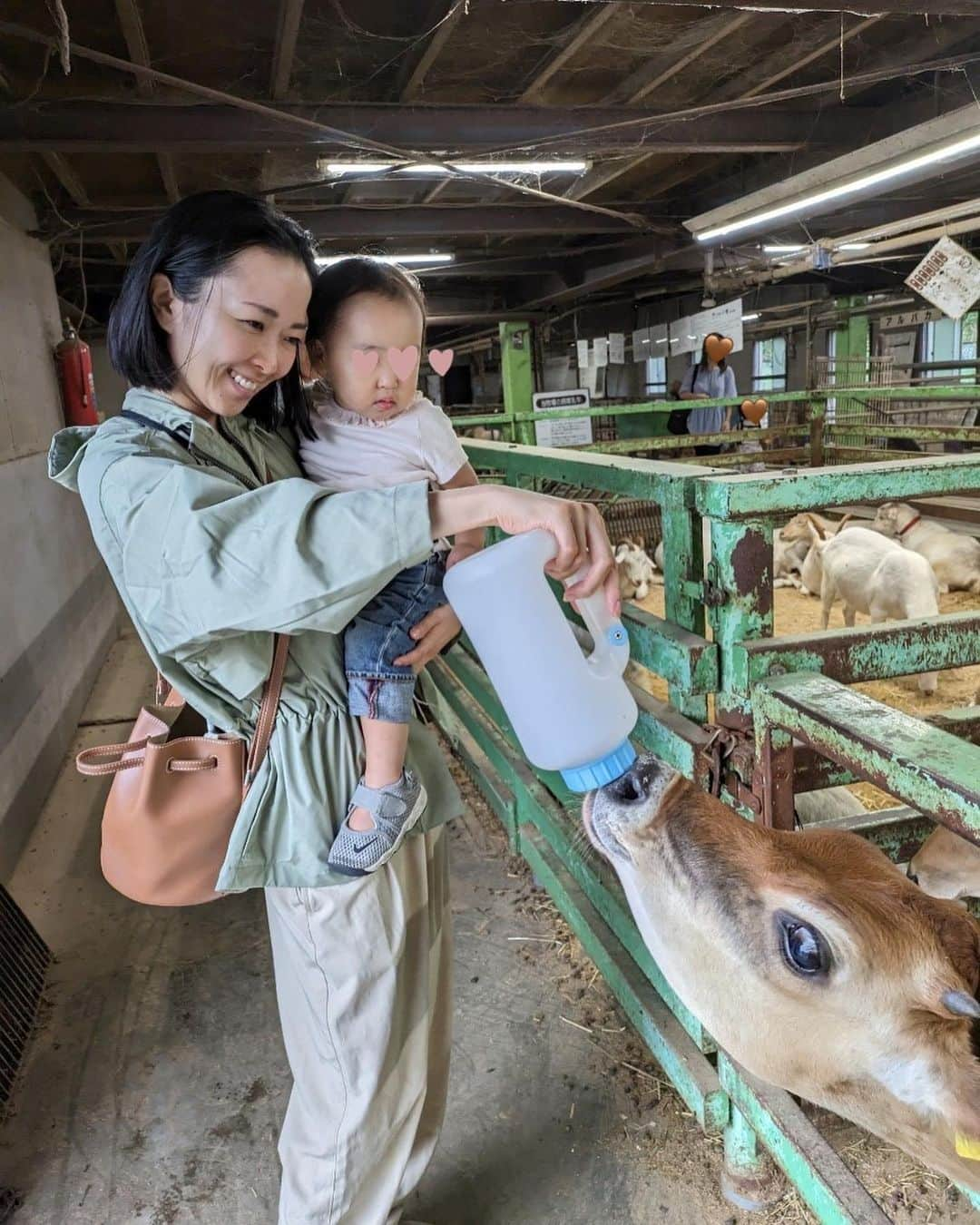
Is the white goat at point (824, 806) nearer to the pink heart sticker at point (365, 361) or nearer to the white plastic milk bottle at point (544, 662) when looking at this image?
the white plastic milk bottle at point (544, 662)

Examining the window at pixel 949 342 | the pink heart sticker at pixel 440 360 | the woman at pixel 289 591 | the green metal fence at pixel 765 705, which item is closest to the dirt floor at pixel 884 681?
the green metal fence at pixel 765 705

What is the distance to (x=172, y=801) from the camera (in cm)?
152

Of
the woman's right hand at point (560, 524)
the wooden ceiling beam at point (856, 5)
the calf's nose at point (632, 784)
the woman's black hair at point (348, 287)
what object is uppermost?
the wooden ceiling beam at point (856, 5)

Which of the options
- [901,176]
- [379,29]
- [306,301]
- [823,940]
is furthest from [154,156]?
[823,940]

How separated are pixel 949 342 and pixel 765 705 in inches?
705

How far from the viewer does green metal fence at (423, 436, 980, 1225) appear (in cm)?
133

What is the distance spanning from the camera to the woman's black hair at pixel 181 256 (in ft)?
4.51

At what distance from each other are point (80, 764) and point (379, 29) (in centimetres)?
367

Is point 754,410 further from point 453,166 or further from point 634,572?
point 453,166

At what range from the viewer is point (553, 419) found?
23.9 feet

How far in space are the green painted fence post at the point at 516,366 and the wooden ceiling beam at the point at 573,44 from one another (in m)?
5.53

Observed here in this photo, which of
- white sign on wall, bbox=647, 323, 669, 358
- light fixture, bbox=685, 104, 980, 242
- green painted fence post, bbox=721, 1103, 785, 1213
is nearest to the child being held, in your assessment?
green painted fence post, bbox=721, 1103, 785, 1213

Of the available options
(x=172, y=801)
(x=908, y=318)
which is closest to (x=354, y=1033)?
(x=172, y=801)

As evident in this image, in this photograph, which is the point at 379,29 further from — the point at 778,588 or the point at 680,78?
the point at 778,588
